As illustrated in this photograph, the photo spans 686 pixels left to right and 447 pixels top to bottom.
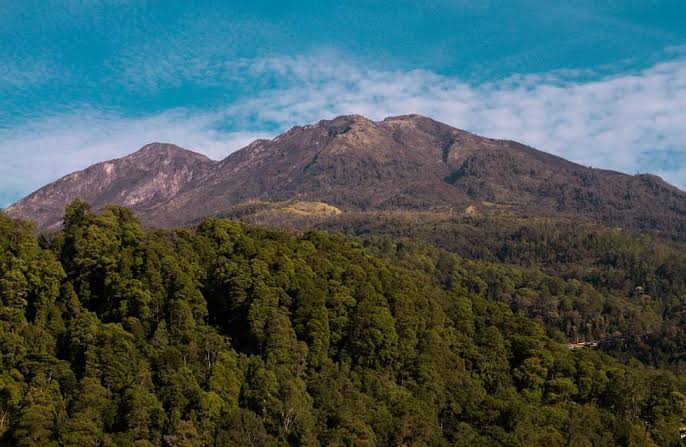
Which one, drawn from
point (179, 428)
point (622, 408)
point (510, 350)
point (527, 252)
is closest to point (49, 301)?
point (179, 428)

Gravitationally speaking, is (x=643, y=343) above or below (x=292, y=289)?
below

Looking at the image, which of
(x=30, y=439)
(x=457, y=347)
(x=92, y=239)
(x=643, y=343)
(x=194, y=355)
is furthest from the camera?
(x=643, y=343)

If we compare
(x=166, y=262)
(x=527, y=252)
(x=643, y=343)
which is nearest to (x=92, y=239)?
(x=166, y=262)

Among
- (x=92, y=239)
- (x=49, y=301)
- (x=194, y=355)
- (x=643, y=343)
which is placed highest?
(x=92, y=239)

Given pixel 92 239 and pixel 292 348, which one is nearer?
pixel 292 348

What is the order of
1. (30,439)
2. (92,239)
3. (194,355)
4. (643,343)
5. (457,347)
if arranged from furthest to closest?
1. (643,343)
2. (457,347)
3. (92,239)
4. (194,355)
5. (30,439)

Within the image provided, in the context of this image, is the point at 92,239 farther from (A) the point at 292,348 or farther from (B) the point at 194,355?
(A) the point at 292,348
